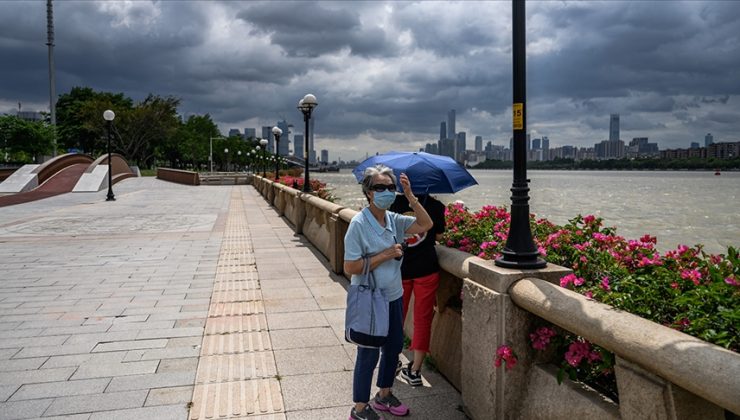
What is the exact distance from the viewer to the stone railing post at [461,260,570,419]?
3.33m

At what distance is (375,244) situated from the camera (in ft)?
11.2

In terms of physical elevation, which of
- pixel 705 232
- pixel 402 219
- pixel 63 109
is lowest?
pixel 705 232

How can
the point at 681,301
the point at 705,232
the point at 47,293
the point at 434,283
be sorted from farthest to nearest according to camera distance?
the point at 705,232 → the point at 47,293 → the point at 434,283 → the point at 681,301

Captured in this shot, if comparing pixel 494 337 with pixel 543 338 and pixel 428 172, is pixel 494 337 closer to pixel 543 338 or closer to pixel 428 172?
pixel 543 338

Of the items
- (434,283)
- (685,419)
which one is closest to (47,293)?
(434,283)

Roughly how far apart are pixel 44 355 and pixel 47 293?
2862 millimetres

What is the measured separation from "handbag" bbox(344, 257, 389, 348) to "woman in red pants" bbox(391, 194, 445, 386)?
88 centimetres

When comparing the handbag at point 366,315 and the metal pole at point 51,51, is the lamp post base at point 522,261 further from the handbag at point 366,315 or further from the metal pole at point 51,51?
Answer: the metal pole at point 51,51

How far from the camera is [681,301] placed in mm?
2500

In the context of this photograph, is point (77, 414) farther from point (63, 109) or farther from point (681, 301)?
point (63, 109)

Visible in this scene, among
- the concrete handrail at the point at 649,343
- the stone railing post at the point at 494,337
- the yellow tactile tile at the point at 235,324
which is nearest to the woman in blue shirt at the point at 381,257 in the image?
the stone railing post at the point at 494,337

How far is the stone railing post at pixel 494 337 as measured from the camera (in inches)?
131

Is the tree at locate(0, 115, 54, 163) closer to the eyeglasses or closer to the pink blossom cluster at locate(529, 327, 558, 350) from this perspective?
the eyeglasses

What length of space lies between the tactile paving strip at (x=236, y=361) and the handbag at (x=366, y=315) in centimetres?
103
